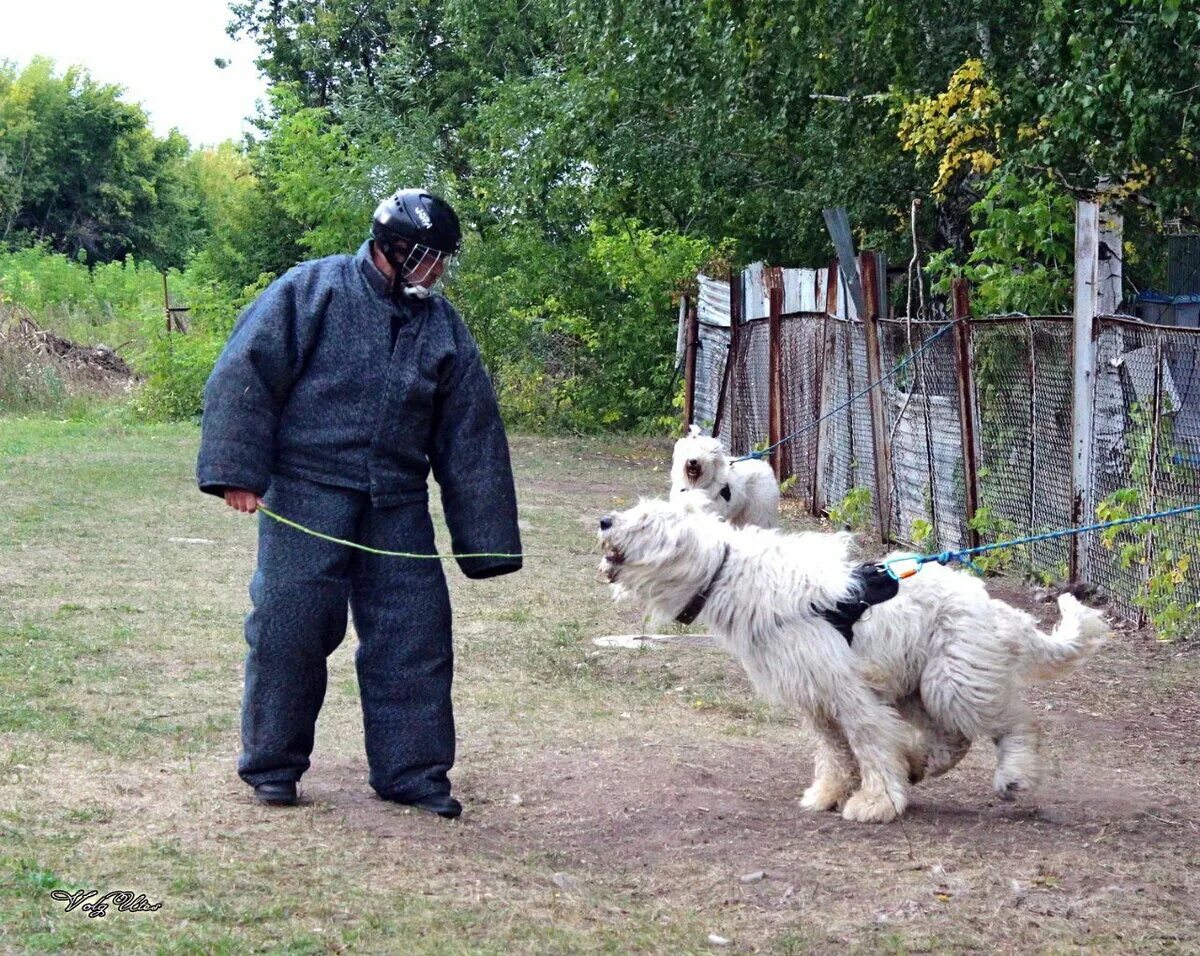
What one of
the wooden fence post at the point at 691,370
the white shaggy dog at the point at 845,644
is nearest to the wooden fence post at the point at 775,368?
the wooden fence post at the point at 691,370

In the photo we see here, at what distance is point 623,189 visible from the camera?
22469 millimetres

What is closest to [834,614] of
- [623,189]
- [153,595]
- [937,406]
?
[153,595]

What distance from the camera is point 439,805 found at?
5.41 meters

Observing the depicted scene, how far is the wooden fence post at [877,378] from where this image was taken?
1263 cm

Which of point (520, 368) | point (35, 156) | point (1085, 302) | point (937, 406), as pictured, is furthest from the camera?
point (35, 156)

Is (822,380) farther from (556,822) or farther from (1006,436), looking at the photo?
(556,822)

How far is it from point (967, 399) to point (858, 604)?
561 cm

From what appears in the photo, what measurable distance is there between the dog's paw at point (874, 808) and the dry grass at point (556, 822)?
0.27 feet

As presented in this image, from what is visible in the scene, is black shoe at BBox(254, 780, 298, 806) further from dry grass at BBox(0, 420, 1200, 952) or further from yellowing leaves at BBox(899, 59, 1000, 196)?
yellowing leaves at BBox(899, 59, 1000, 196)

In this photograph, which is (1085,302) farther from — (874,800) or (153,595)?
(153,595)

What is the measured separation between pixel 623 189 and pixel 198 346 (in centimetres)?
853

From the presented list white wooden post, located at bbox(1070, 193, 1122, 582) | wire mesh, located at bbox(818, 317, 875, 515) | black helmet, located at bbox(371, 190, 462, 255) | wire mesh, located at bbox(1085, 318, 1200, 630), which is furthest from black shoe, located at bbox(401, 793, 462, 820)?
wire mesh, located at bbox(818, 317, 875, 515)

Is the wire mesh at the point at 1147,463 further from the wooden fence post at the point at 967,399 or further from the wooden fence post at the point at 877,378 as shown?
the wooden fence post at the point at 877,378

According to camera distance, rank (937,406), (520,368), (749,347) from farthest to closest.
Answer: (520,368), (749,347), (937,406)
